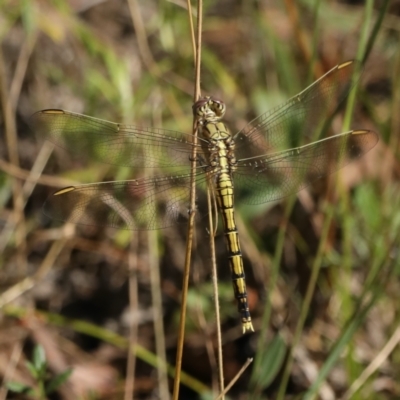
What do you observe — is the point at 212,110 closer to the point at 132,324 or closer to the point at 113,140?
the point at 113,140

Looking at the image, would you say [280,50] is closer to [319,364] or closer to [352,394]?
[319,364]

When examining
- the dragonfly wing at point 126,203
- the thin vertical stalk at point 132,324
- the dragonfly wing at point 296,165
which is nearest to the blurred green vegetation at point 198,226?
the thin vertical stalk at point 132,324

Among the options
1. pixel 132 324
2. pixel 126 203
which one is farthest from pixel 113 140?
pixel 132 324

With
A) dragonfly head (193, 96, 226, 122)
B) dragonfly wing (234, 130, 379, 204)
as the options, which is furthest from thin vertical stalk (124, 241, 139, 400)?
dragonfly head (193, 96, 226, 122)

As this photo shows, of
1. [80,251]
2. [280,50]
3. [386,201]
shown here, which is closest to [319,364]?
[386,201]

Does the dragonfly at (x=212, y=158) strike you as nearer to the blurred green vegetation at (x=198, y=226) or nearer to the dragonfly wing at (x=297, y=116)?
the dragonfly wing at (x=297, y=116)
